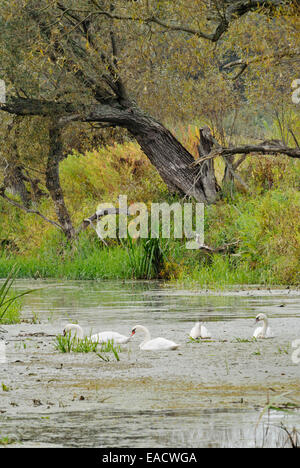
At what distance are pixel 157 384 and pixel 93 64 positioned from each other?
53.3 ft

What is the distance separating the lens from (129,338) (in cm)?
1102

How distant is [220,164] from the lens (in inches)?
1124

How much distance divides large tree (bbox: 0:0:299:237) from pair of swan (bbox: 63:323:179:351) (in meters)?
9.17

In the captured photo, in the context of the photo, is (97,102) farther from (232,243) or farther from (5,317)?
(5,317)

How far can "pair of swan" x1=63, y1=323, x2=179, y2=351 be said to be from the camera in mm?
10320

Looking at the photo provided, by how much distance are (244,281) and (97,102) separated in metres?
7.49

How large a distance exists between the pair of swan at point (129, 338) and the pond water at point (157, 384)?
114 mm

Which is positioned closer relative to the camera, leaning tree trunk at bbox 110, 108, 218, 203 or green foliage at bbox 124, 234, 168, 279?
green foliage at bbox 124, 234, 168, 279

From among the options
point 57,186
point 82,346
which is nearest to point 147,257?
point 57,186

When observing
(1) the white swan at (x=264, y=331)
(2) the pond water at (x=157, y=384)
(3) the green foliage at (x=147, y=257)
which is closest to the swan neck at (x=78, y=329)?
(2) the pond water at (x=157, y=384)

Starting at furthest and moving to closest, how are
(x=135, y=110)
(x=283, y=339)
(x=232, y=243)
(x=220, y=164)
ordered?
(x=220, y=164)
(x=135, y=110)
(x=232, y=243)
(x=283, y=339)

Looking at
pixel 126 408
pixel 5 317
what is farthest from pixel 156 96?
pixel 126 408

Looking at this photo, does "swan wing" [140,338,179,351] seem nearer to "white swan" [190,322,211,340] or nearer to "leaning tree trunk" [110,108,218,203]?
"white swan" [190,322,211,340]

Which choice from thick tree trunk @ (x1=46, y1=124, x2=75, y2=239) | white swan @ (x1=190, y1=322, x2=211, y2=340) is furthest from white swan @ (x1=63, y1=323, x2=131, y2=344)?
thick tree trunk @ (x1=46, y1=124, x2=75, y2=239)
